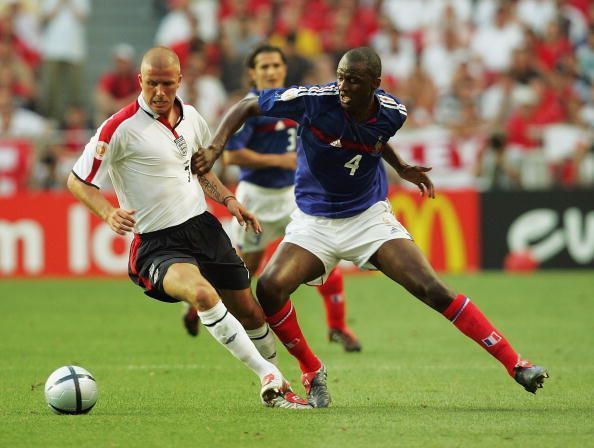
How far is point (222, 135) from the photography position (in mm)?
7938

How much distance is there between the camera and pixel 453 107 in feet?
62.6

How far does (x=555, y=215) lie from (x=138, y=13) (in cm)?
932

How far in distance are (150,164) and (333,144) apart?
4.07 feet

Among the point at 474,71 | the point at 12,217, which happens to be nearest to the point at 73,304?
the point at 12,217

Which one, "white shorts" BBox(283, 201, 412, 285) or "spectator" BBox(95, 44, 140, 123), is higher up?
"white shorts" BBox(283, 201, 412, 285)

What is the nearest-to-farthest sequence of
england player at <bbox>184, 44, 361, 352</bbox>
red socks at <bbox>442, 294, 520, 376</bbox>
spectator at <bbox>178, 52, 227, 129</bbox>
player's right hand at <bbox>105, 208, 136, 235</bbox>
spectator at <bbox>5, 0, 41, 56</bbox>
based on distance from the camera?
player's right hand at <bbox>105, 208, 136, 235</bbox> < red socks at <bbox>442, 294, 520, 376</bbox> < england player at <bbox>184, 44, 361, 352</bbox> < spectator at <bbox>178, 52, 227, 129</bbox> < spectator at <bbox>5, 0, 41, 56</bbox>

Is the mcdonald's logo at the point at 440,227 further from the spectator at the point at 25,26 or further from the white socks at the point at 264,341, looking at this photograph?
the white socks at the point at 264,341

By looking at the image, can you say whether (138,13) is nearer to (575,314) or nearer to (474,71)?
(474,71)

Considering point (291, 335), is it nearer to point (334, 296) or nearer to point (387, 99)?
point (387, 99)

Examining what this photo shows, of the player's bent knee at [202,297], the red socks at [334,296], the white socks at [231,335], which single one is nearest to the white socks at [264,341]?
the white socks at [231,335]

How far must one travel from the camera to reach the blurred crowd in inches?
709

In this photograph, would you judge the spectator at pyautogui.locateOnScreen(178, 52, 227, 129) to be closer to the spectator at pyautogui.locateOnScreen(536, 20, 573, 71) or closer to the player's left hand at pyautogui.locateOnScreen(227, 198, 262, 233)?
the spectator at pyautogui.locateOnScreen(536, 20, 573, 71)

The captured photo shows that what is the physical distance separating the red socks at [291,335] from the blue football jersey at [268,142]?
334 cm

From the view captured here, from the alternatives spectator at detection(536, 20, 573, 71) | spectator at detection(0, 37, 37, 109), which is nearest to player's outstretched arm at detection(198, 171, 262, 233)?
spectator at detection(0, 37, 37, 109)
